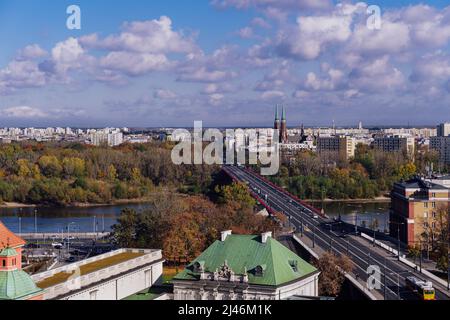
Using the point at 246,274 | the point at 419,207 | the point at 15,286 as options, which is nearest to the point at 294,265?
the point at 246,274

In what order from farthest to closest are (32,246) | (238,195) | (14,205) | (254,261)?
(14,205)
(238,195)
(32,246)
(254,261)

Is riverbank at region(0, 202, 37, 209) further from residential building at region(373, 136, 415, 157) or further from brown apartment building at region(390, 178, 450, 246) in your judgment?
residential building at region(373, 136, 415, 157)

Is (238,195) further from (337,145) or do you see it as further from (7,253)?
(337,145)

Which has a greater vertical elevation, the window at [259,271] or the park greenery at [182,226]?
the window at [259,271]

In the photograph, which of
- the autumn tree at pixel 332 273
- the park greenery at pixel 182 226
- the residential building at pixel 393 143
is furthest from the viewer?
the residential building at pixel 393 143

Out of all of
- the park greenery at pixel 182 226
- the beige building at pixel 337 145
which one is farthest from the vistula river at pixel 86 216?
the beige building at pixel 337 145

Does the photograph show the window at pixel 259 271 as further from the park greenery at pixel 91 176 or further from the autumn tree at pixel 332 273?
the park greenery at pixel 91 176
